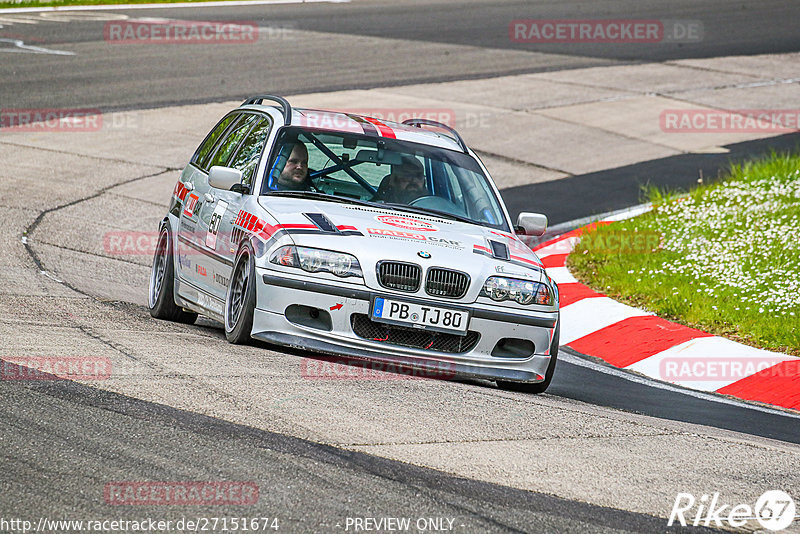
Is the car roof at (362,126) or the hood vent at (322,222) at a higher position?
the car roof at (362,126)

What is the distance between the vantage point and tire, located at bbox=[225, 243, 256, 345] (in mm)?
6789

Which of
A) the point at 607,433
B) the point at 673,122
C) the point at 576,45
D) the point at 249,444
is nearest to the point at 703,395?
the point at 607,433

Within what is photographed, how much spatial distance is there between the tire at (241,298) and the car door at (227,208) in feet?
0.61

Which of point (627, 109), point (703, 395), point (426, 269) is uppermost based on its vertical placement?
point (627, 109)

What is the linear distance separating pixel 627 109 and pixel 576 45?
21.3 ft

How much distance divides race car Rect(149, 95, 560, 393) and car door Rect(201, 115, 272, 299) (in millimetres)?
16

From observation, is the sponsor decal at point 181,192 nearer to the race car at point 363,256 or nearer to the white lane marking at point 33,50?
the race car at point 363,256

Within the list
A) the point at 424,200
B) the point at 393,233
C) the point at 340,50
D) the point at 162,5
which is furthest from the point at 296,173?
the point at 162,5

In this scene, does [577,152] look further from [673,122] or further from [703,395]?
[703,395]

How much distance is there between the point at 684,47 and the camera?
24.7 metres

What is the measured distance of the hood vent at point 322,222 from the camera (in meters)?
6.89
